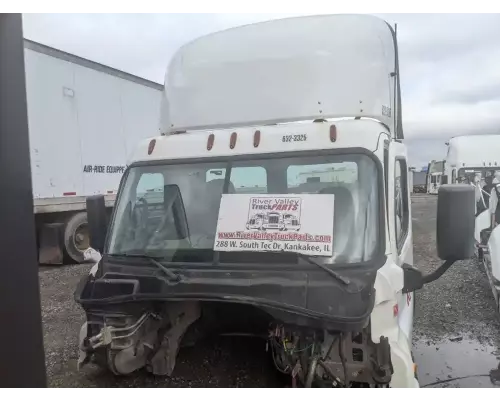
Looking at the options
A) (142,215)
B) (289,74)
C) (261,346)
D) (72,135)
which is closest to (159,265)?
(142,215)

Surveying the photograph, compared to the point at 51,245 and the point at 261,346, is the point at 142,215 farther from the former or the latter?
the point at 51,245

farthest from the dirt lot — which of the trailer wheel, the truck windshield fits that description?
the truck windshield

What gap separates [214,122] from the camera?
9.53ft

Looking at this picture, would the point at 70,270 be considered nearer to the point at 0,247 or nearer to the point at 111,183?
the point at 111,183

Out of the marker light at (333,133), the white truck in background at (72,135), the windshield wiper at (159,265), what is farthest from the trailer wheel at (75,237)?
the marker light at (333,133)

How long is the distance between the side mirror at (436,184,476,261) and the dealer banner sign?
1.64ft

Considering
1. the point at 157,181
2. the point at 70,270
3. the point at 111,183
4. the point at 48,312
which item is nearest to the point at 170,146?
the point at 157,181

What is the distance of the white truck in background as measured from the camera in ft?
19.9

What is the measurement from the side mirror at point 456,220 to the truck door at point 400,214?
26cm

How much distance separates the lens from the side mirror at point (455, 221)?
2176mm

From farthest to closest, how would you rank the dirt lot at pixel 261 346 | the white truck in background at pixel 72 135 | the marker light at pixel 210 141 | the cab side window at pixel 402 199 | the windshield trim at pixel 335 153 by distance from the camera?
the white truck in background at pixel 72 135, the cab side window at pixel 402 199, the marker light at pixel 210 141, the dirt lot at pixel 261 346, the windshield trim at pixel 335 153

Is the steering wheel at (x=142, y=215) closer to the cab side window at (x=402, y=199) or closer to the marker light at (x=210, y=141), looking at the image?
the marker light at (x=210, y=141)

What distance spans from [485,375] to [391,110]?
6.42 feet

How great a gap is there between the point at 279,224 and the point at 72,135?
16.9 feet
